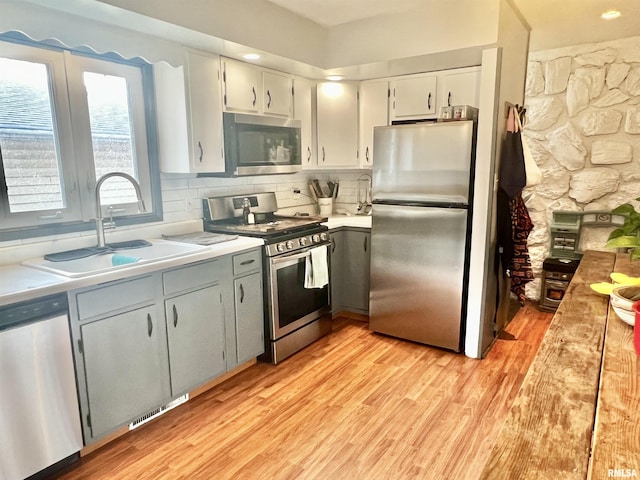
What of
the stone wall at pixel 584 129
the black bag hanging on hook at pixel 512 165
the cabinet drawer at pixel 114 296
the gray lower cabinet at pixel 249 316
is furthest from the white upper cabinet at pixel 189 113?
the stone wall at pixel 584 129

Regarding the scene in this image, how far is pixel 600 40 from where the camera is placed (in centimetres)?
361

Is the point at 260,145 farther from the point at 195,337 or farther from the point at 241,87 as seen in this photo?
the point at 195,337

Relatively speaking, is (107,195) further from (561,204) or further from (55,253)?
(561,204)

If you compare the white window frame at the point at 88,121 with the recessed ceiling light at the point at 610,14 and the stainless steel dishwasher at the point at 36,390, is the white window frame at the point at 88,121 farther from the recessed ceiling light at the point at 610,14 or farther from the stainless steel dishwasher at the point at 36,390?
the recessed ceiling light at the point at 610,14

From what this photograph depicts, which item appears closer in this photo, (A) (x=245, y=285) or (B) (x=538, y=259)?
(A) (x=245, y=285)

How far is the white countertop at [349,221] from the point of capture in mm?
3702

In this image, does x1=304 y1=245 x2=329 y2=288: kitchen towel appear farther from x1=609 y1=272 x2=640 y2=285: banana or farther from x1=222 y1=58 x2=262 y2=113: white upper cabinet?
x1=609 y1=272 x2=640 y2=285: banana

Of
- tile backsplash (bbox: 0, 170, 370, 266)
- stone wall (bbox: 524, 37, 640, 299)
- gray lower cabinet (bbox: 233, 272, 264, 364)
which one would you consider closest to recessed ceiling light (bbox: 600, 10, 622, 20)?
stone wall (bbox: 524, 37, 640, 299)

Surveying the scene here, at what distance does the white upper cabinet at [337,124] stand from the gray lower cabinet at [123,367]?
227cm

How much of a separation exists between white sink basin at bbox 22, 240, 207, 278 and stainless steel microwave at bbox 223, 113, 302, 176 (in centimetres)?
74

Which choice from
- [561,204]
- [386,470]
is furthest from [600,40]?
[386,470]

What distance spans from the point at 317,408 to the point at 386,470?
2.04 feet

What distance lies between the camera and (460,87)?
3371 mm

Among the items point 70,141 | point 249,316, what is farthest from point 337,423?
point 70,141
